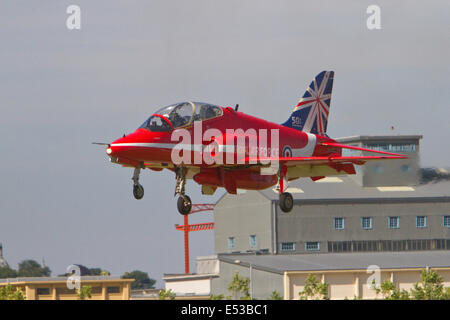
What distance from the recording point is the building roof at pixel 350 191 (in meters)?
147

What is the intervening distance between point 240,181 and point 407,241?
11163cm

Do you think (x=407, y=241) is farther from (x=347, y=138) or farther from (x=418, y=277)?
(x=418, y=277)

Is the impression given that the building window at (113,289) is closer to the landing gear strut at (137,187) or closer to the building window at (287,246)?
the building window at (287,246)

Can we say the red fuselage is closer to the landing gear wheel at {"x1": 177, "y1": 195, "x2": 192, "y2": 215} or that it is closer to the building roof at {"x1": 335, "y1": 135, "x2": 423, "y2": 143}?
the landing gear wheel at {"x1": 177, "y1": 195, "x2": 192, "y2": 215}

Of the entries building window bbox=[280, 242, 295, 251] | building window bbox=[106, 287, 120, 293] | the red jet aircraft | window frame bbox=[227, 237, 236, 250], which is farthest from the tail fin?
window frame bbox=[227, 237, 236, 250]

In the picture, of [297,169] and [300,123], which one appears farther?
[300,123]

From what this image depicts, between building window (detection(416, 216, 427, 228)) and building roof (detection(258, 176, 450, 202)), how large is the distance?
3564 mm

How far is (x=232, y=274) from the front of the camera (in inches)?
4754

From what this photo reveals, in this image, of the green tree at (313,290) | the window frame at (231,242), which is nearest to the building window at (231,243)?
the window frame at (231,242)

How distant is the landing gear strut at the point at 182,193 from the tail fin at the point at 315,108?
10925 millimetres

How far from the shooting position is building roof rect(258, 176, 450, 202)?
14725cm

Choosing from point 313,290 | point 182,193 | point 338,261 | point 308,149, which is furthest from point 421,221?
point 182,193
